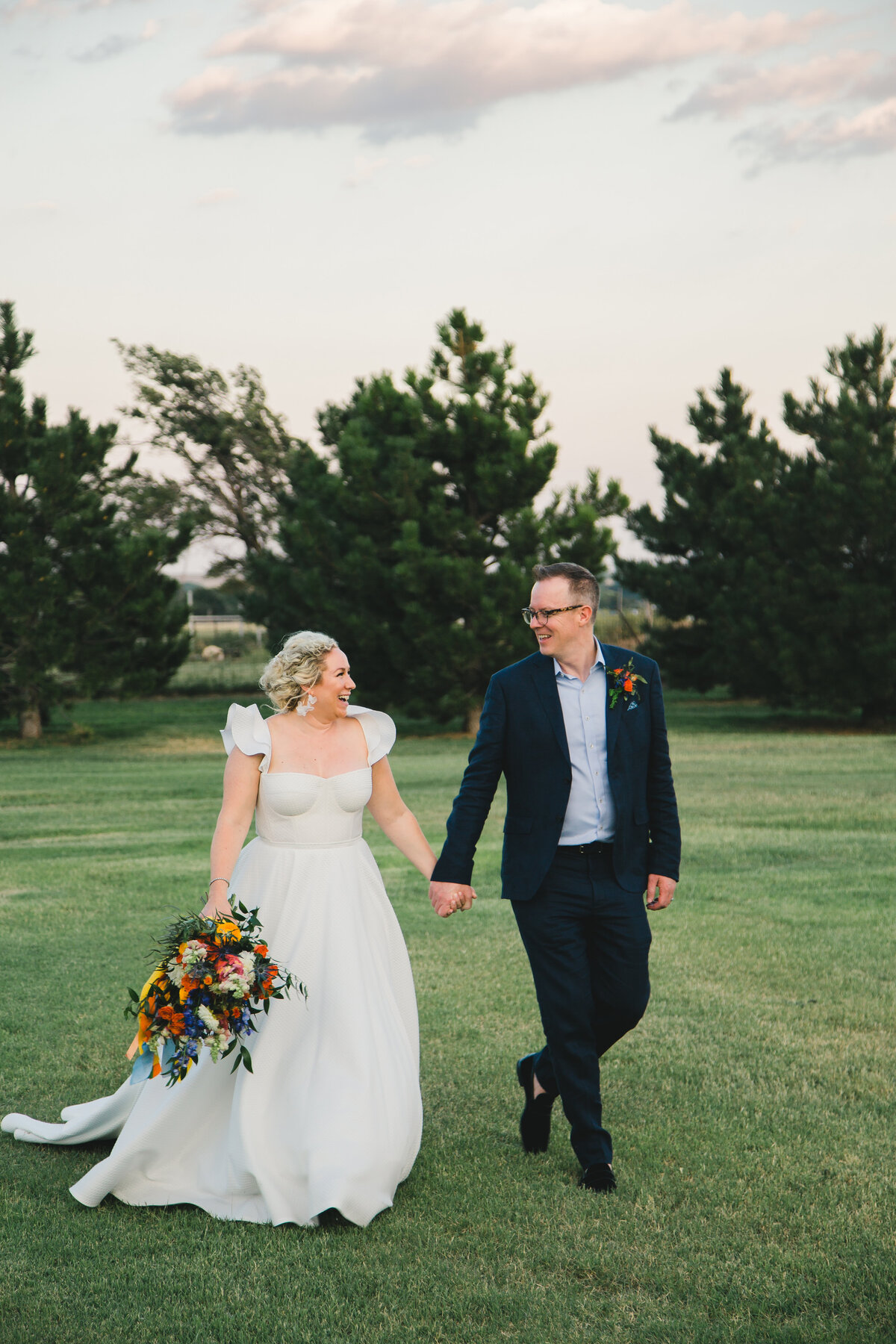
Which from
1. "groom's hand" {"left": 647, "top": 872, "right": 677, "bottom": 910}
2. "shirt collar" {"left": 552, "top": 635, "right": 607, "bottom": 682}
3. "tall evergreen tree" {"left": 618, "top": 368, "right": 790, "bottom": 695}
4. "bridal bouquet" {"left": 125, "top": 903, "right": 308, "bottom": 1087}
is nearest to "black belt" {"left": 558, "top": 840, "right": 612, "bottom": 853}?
"groom's hand" {"left": 647, "top": 872, "right": 677, "bottom": 910}

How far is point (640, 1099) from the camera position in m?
5.73

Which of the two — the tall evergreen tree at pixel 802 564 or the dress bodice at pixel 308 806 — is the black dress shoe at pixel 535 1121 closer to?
A: the dress bodice at pixel 308 806

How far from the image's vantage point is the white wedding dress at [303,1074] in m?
4.43

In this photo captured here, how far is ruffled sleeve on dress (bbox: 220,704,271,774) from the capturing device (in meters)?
4.82

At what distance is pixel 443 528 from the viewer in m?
31.0

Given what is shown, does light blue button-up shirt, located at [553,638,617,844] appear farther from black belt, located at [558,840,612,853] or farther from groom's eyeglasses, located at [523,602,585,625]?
groom's eyeglasses, located at [523,602,585,625]

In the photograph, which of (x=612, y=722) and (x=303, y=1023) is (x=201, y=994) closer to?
(x=303, y=1023)

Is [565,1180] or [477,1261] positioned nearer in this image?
[477,1261]

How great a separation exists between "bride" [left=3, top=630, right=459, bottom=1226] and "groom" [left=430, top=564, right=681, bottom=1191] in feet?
1.23

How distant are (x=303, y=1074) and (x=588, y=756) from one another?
1540 mm

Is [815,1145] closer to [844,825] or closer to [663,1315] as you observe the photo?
[663,1315]

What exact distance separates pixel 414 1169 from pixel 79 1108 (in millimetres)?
1424

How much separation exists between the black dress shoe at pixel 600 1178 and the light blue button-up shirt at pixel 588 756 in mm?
1176

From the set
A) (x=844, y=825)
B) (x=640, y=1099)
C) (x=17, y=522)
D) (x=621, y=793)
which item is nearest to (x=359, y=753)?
(x=621, y=793)
